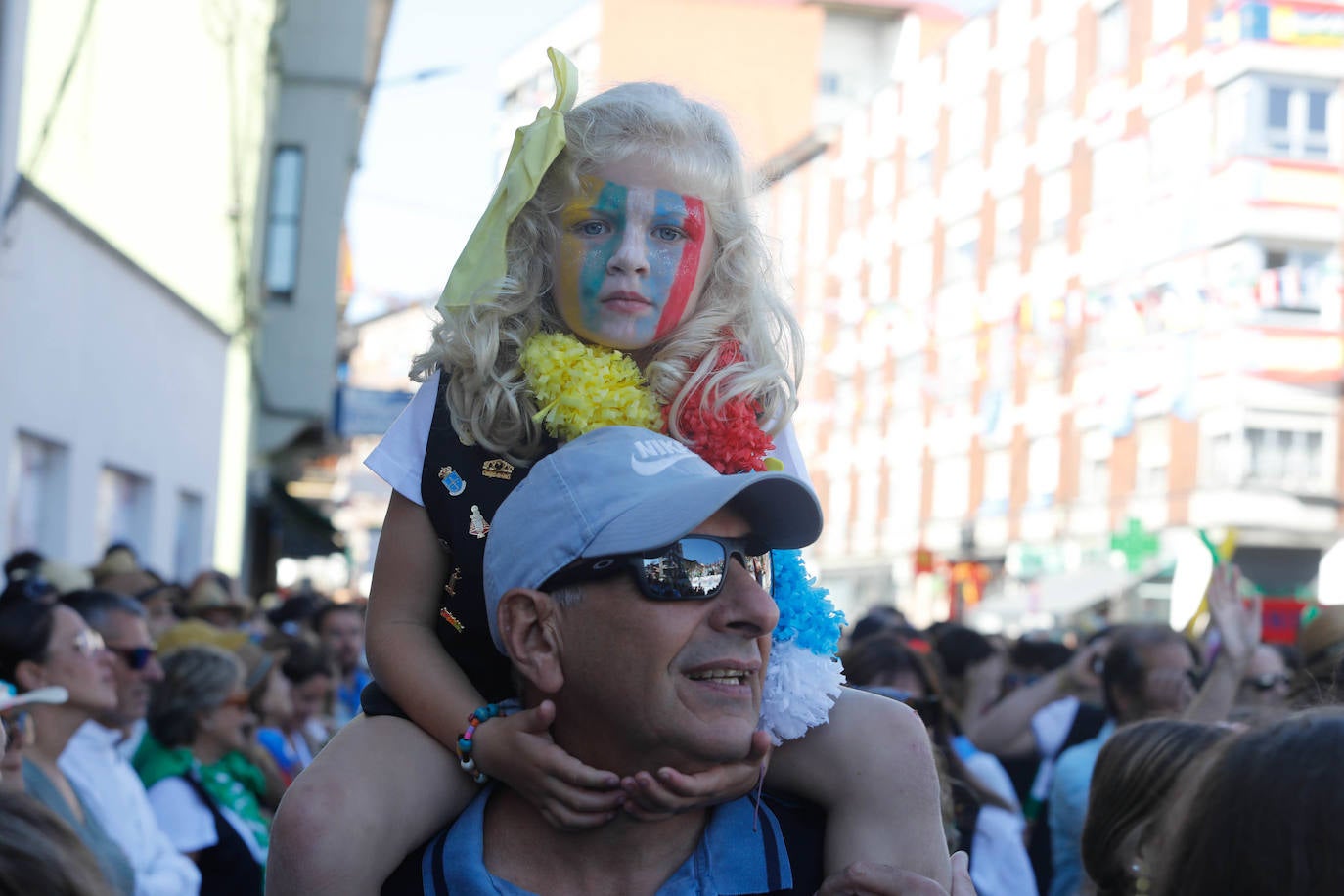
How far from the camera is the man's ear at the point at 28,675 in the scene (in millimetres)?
5184

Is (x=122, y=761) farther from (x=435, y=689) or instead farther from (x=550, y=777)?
(x=550, y=777)

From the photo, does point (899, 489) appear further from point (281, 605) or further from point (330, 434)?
point (281, 605)

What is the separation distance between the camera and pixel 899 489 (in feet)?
156

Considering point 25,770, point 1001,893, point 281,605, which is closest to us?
point 25,770

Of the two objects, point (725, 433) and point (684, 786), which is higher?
point (725, 433)

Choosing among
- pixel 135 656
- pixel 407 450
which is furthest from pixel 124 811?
pixel 407 450

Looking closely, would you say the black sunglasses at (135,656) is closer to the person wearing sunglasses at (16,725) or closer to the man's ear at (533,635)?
the person wearing sunglasses at (16,725)

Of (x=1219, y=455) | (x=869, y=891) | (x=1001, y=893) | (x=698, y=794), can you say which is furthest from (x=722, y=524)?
(x=1219, y=455)

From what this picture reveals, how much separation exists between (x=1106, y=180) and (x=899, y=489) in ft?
47.9

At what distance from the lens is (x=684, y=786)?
2.25m

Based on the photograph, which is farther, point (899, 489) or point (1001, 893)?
point (899, 489)

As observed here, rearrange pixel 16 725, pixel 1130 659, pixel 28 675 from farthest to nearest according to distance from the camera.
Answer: pixel 1130 659 → pixel 28 675 → pixel 16 725

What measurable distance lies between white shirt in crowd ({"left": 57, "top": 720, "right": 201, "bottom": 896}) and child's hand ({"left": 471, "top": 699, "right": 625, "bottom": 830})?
3094 millimetres

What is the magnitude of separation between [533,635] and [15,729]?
7.91 ft
